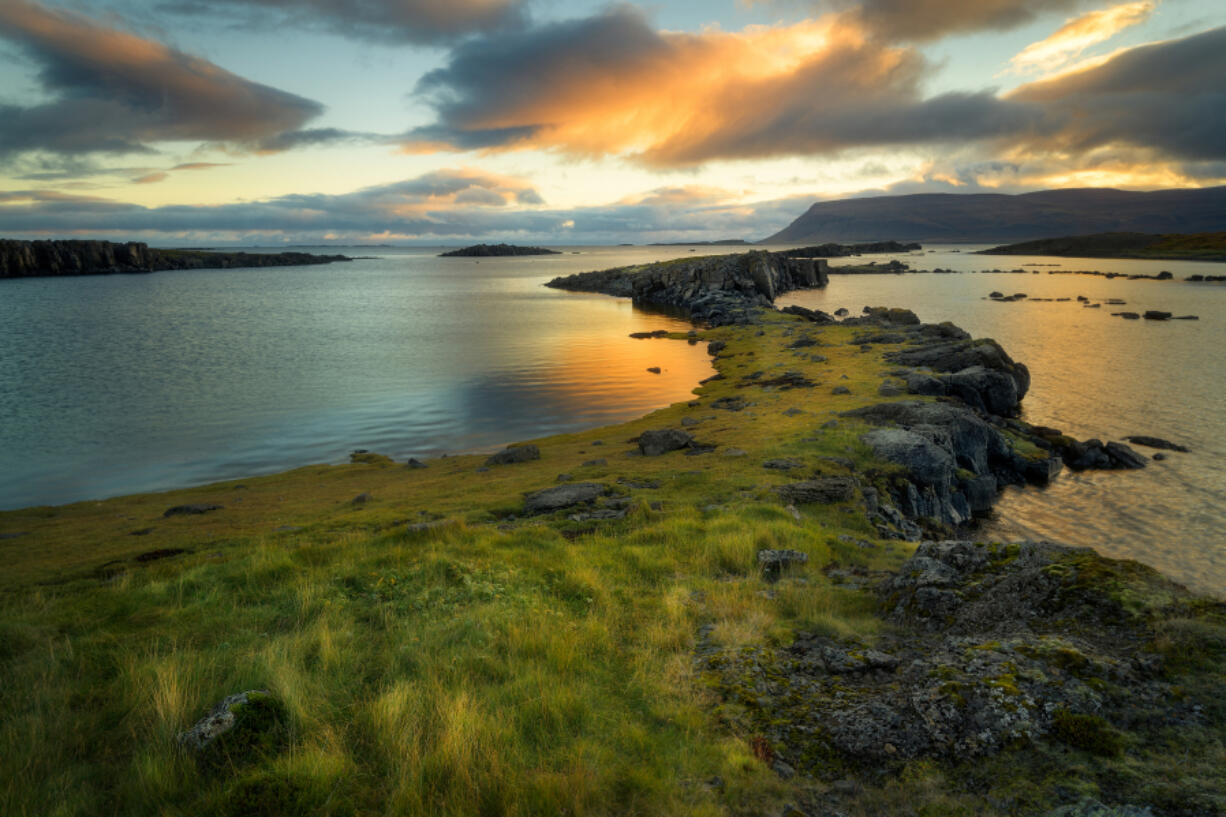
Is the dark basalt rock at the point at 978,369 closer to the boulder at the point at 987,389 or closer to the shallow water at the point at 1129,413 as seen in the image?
the boulder at the point at 987,389

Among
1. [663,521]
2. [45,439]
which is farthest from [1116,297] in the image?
[45,439]

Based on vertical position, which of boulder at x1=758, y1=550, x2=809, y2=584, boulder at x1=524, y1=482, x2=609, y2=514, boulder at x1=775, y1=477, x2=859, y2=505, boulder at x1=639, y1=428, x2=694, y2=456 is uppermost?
boulder at x1=758, y1=550, x2=809, y2=584

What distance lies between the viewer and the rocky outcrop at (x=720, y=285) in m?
91.6

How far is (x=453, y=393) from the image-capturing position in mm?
44562

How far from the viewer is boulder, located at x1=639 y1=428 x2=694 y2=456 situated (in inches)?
1000

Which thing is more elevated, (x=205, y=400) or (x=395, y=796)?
(x=395, y=796)

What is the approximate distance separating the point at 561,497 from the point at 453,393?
29.1m

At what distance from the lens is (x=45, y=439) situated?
32.4 metres

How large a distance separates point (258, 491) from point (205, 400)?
21.9 metres

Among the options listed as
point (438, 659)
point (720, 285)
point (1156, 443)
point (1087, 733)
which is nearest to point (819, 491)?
point (1087, 733)

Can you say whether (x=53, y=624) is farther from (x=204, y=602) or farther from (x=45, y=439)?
(x=45, y=439)

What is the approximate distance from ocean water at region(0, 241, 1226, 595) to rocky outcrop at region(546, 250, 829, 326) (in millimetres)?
8981

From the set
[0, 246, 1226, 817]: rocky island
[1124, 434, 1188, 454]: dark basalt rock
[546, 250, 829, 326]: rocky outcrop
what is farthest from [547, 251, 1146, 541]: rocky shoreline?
[546, 250, 829, 326]: rocky outcrop

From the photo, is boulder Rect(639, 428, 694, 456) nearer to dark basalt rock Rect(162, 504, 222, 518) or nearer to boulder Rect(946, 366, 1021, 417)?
dark basalt rock Rect(162, 504, 222, 518)
